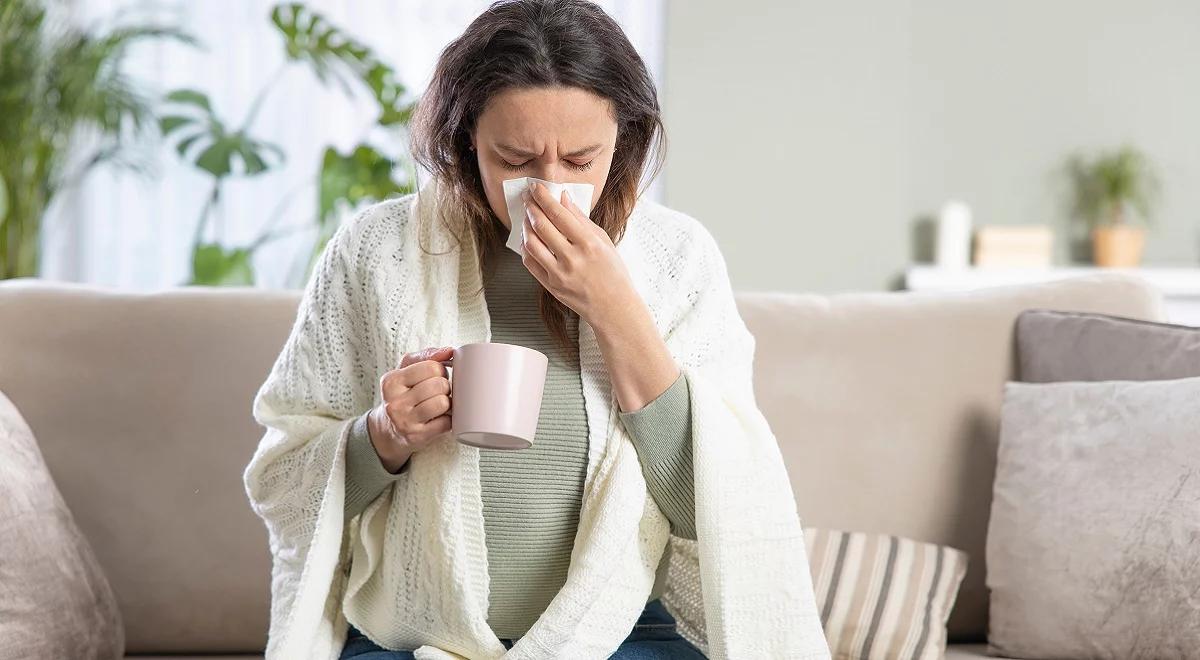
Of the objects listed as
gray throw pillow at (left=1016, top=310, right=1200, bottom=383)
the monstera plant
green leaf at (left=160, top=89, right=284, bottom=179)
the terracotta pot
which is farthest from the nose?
the terracotta pot

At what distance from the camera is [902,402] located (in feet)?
6.26

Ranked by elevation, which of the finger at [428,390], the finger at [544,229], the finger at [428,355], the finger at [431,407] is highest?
the finger at [544,229]

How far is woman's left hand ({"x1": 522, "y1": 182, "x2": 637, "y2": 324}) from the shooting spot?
1261 mm

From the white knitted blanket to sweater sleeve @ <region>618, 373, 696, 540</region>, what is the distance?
0.05 feet

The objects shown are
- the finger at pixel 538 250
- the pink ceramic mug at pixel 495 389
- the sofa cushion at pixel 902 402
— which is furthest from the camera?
the sofa cushion at pixel 902 402

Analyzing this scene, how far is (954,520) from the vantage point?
1885 millimetres

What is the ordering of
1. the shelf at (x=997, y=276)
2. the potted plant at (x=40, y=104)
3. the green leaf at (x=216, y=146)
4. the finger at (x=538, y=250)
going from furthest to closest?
the shelf at (x=997, y=276)
the potted plant at (x=40, y=104)
the green leaf at (x=216, y=146)
the finger at (x=538, y=250)

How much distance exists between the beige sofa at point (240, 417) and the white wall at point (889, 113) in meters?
2.06

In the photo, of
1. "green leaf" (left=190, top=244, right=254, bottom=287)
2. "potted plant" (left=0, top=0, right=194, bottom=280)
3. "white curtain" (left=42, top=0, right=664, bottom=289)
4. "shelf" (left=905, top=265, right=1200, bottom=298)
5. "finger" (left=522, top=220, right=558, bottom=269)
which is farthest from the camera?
"white curtain" (left=42, top=0, right=664, bottom=289)

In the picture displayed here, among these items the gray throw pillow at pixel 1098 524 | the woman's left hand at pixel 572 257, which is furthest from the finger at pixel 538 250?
the gray throw pillow at pixel 1098 524

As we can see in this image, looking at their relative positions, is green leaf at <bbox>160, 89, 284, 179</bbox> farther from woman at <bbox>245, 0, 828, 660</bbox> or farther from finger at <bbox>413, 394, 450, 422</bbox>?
finger at <bbox>413, 394, 450, 422</bbox>

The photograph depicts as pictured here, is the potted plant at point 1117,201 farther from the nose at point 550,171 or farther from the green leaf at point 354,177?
the nose at point 550,171

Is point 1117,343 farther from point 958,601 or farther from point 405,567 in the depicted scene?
point 405,567

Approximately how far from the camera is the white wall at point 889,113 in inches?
156
